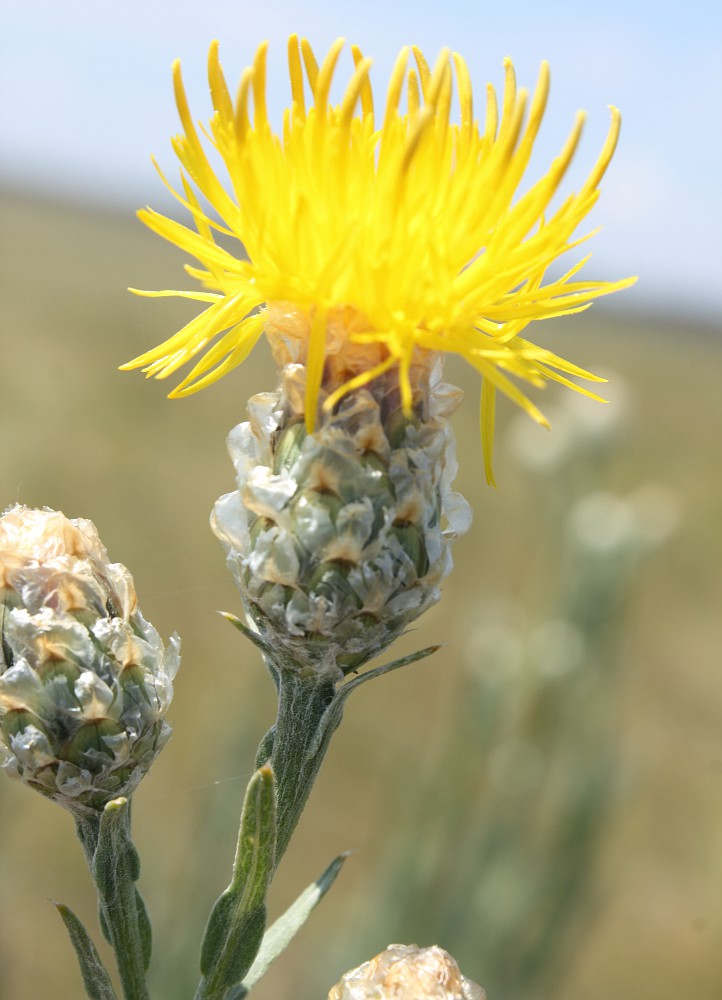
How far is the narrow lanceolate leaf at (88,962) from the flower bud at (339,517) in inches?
19.5

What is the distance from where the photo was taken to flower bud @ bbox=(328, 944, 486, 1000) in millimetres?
1293

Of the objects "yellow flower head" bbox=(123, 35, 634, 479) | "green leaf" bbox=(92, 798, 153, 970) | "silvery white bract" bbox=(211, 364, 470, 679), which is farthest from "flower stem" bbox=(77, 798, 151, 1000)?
"yellow flower head" bbox=(123, 35, 634, 479)

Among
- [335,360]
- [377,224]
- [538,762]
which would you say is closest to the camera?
[377,224]

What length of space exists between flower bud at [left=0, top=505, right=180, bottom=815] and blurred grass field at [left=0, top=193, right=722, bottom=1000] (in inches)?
16.7

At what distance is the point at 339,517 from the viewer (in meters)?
1.33

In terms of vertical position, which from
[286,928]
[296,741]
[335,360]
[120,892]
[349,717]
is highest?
[335,360]

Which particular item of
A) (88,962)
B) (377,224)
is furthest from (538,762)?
(377,224)

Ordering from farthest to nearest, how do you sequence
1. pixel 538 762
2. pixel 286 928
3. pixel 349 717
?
pixel 349 717
pixel 538 762
pixel 286 928

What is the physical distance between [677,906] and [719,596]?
12.5 meters

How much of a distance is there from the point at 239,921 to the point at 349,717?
988 cm

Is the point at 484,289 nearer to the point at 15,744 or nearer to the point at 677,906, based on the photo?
the point at 15,744

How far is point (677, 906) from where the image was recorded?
31.2ft

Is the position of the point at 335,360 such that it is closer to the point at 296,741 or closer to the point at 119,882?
the point at 296,741

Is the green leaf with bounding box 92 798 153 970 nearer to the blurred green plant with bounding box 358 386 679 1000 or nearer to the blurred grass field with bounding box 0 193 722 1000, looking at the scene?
the blurred grass field with bounding box 0 193 722 1000
